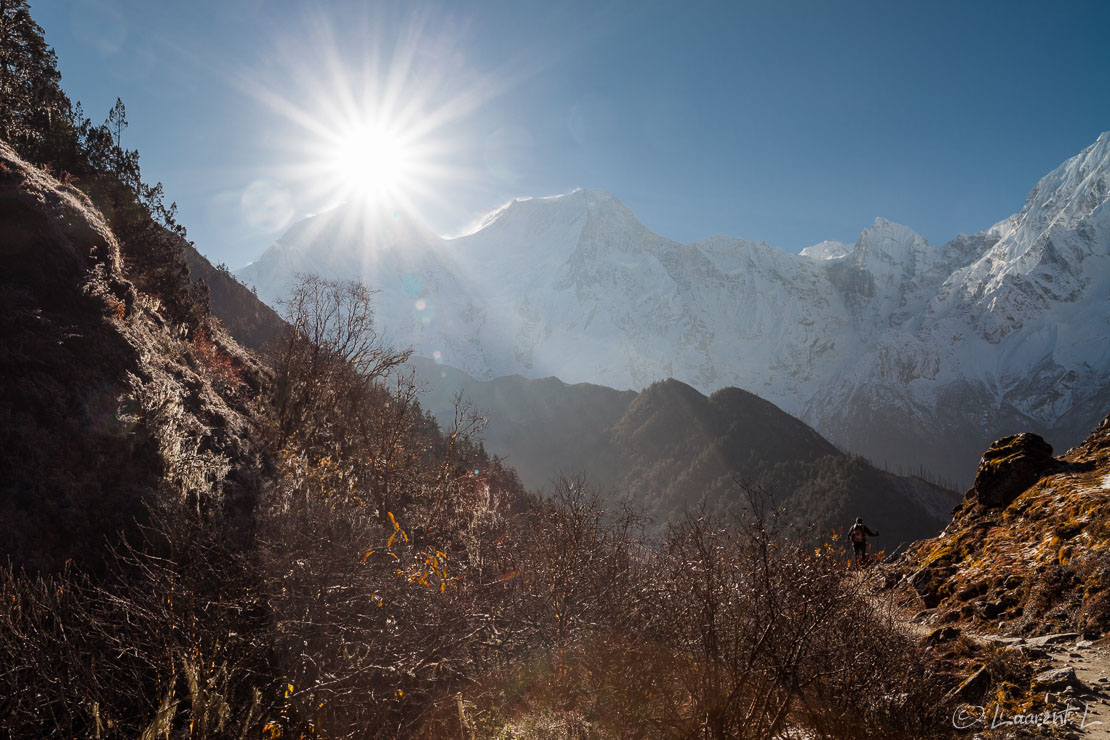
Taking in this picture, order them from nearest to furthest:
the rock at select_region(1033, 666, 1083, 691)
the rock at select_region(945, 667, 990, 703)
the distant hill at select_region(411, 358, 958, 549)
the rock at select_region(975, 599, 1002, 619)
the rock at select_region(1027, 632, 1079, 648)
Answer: the rock at select_region(1033, 666, 1083, 691), the rock at select_region(945, 667, 990, 703), the rock at select_region(1027, 632, 1079, 648), the rock at select_region(975, 599, 1002, 619), the distant hill at select_region(411, 358, 958, 549)

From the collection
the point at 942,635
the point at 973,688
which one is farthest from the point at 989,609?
the point at 973,688

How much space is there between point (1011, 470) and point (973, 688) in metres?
6.77

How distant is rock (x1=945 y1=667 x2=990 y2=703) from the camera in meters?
5.31

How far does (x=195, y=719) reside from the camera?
3.81m

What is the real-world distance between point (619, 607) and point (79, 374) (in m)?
9.01

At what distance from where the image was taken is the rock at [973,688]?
531cm

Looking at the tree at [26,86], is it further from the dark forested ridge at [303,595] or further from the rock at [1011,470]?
the rock at [1011,470]

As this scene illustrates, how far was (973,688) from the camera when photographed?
5352mm

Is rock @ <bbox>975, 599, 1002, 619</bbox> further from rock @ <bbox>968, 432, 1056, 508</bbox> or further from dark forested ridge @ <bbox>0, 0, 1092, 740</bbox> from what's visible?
rock @ <bbox>968, 432, 1056, 508</bbox>

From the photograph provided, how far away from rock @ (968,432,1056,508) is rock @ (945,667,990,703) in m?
5.88

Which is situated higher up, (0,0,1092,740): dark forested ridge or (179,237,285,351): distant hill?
(179,237,285,351): distant hill

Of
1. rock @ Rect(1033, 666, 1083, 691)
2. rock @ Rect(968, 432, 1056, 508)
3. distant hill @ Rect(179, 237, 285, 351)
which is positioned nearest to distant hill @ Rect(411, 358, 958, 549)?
distant hill @ Rect(179, 237, 285, 351)

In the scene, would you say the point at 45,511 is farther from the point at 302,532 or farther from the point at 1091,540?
the point at 1091,540

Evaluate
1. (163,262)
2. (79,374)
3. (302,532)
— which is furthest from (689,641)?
(163,262)
